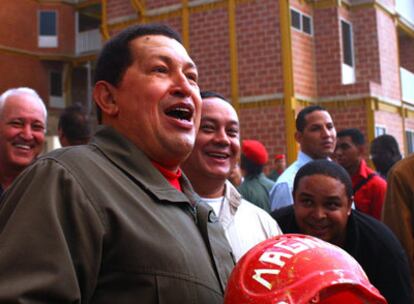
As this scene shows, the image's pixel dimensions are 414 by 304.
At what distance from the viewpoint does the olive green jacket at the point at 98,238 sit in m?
1.11

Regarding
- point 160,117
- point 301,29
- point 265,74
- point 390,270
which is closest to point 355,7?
point 301,29

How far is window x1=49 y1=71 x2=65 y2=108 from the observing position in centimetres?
2033

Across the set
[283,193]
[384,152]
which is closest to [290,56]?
[384,152]

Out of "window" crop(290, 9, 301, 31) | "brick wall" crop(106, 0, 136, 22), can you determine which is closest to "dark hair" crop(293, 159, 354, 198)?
"window" crop(290, 9, 301, 31)

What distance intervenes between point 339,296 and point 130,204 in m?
0.58

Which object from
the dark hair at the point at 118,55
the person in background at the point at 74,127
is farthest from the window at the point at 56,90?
the dark hair at the point at 118,55

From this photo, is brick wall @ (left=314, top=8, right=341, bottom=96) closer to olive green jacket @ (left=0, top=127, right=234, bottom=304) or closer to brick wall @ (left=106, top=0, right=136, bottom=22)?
brick wall @ (left=106, top=0, right=136, bottom=22)

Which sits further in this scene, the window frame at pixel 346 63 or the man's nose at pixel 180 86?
the window frame at pixel 346 63

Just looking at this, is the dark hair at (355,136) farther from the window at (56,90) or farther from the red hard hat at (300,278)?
the window at (56,90)

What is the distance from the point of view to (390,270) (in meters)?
2.42

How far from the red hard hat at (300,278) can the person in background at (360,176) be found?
3.24m

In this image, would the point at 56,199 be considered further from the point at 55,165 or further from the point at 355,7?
the point at 355,7

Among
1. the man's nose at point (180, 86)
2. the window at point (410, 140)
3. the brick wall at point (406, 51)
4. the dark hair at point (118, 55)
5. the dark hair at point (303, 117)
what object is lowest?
the man's nose at point (180, 86)

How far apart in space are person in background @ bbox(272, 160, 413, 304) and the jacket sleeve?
1.59 m
